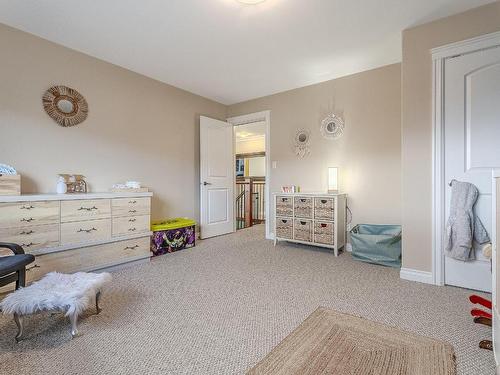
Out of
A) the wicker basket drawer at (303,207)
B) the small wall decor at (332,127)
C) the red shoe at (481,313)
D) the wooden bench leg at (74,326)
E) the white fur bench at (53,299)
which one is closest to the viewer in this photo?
the white fur bench at (53,299)

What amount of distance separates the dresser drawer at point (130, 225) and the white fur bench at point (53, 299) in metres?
1.08

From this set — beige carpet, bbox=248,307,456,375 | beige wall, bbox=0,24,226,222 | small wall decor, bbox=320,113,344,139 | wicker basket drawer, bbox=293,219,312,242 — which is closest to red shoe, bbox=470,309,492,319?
beige carpet, bbox=248,307,456,375

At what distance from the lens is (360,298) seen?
2039 mm

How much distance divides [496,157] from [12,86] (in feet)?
14.4

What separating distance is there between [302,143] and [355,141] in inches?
31.0

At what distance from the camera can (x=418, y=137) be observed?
2.38 metres

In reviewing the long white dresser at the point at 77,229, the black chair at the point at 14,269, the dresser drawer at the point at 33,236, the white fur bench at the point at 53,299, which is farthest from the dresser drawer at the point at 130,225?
the white fur bench at the point at 53,299

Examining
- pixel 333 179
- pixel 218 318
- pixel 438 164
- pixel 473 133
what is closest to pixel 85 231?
pixel 218 318

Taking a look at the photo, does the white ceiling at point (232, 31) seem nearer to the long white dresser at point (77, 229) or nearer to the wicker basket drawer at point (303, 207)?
the long white dresser at point (77, 229)

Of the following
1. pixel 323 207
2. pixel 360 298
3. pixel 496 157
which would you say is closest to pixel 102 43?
pixel 323 207

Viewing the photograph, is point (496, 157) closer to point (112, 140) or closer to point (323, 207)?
point (323, 207)

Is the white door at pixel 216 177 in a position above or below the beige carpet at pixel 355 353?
above

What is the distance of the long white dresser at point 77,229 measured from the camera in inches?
84.9

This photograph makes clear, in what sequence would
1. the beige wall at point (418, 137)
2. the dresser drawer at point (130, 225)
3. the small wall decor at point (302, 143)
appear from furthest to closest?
the small wall decor at point (302, 143) → the dresser drawer at point (130, 225) → the beige wall at point (418, 137)
